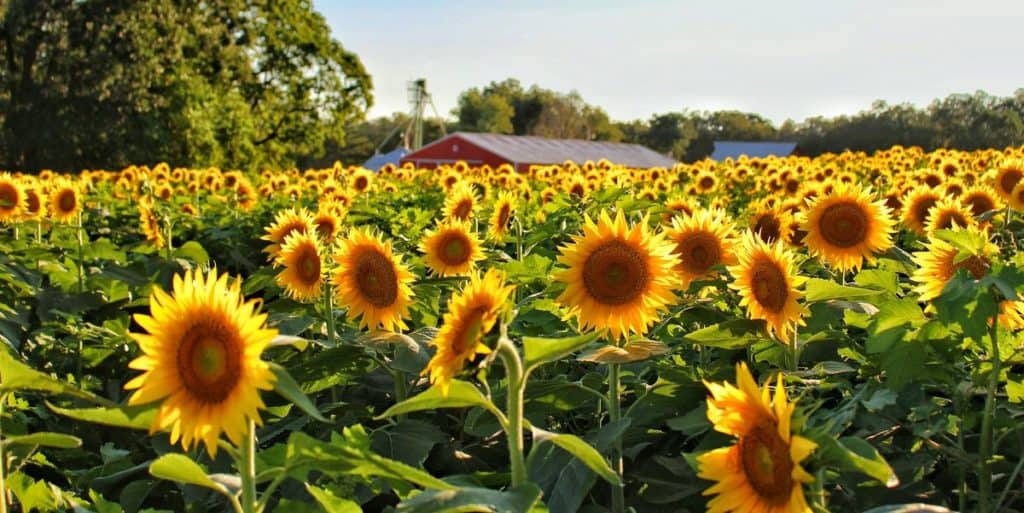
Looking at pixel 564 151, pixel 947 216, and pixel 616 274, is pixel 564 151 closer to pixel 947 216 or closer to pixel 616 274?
pixel 947 216

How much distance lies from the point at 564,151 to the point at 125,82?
917 inches

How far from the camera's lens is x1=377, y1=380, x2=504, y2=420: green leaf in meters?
1.72

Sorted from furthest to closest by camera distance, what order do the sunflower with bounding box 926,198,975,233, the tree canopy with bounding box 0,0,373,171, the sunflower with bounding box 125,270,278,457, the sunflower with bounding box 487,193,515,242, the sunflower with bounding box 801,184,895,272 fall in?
the tree canopy with bounding box 0,0,373,171 < the sunflower with bounding box 487,193,515,242 < the sunflower with bounding box 926,198,975,233 < the sunflower with bounding box 801,184,895,272 < the sunflower with bounding box 125,270,278,457

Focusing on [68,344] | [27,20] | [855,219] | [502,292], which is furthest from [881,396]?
[27,20]

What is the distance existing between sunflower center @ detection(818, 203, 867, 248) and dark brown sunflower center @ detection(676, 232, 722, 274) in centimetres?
79

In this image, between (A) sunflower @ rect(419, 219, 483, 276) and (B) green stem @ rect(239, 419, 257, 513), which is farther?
(A) sunflower @ rect(419, 219, 483, 276)

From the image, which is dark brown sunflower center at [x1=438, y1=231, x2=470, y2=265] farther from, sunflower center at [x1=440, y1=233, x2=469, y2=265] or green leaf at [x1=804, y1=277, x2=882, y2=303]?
green leaf at [x1=804, y1=277, x2=882, y2=303]

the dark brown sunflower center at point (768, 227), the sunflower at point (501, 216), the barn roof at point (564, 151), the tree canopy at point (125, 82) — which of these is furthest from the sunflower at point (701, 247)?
the barn roof at point (564, 151)

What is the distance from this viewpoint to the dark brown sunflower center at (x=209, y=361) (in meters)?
1.61

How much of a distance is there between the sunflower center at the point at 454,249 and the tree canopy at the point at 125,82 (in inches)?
1388

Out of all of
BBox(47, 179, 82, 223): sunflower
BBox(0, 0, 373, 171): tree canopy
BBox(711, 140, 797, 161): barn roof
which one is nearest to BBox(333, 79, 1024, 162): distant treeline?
BBox(711, 140, 797, 161): barn roof

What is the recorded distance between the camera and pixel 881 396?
6.21 ft

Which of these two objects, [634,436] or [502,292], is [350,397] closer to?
[634,436]

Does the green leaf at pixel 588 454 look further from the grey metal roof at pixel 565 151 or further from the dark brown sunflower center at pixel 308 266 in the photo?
the grey metal roof at pixel 565 151
